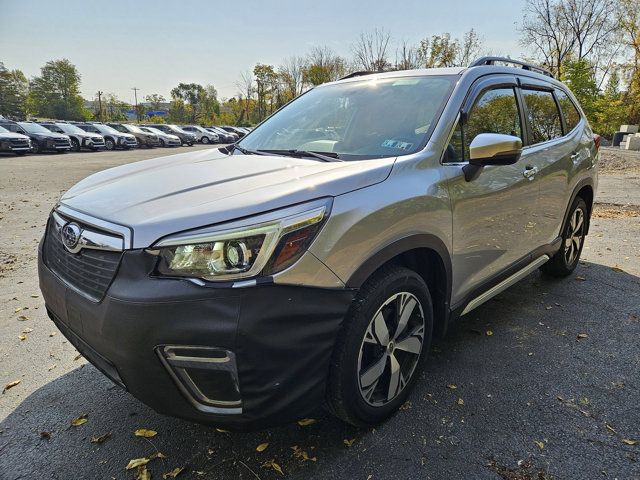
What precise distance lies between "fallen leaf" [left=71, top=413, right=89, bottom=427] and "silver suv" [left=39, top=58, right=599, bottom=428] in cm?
59

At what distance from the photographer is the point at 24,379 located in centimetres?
276

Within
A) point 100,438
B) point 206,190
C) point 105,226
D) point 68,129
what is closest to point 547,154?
point 206,190

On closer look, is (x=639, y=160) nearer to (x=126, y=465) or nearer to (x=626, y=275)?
(x=626, y=275)

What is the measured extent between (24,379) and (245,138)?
2234 mm

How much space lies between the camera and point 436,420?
2.34m

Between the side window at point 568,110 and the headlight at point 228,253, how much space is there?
3.55m

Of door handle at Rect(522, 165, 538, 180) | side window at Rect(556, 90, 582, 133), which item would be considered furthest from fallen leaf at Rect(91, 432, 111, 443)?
side window at Rect(556, 90, 582, 133)

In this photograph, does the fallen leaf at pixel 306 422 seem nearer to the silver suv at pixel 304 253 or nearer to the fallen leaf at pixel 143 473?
the silver suv at pixel 304 253

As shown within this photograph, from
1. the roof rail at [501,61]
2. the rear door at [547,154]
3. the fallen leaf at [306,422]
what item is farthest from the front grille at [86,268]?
the rear door at [547,154]

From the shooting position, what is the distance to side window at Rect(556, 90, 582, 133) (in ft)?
13.3

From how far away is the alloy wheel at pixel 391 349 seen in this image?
2.09 metres

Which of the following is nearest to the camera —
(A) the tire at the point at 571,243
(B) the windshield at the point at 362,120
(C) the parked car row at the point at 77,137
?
(B) the windshield at the point at 362,120

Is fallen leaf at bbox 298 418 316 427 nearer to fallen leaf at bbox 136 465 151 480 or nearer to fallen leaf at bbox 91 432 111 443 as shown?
fallen leaf at bbox 136 465 151 480

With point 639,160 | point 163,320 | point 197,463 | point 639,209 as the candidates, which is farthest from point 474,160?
point 639,160
